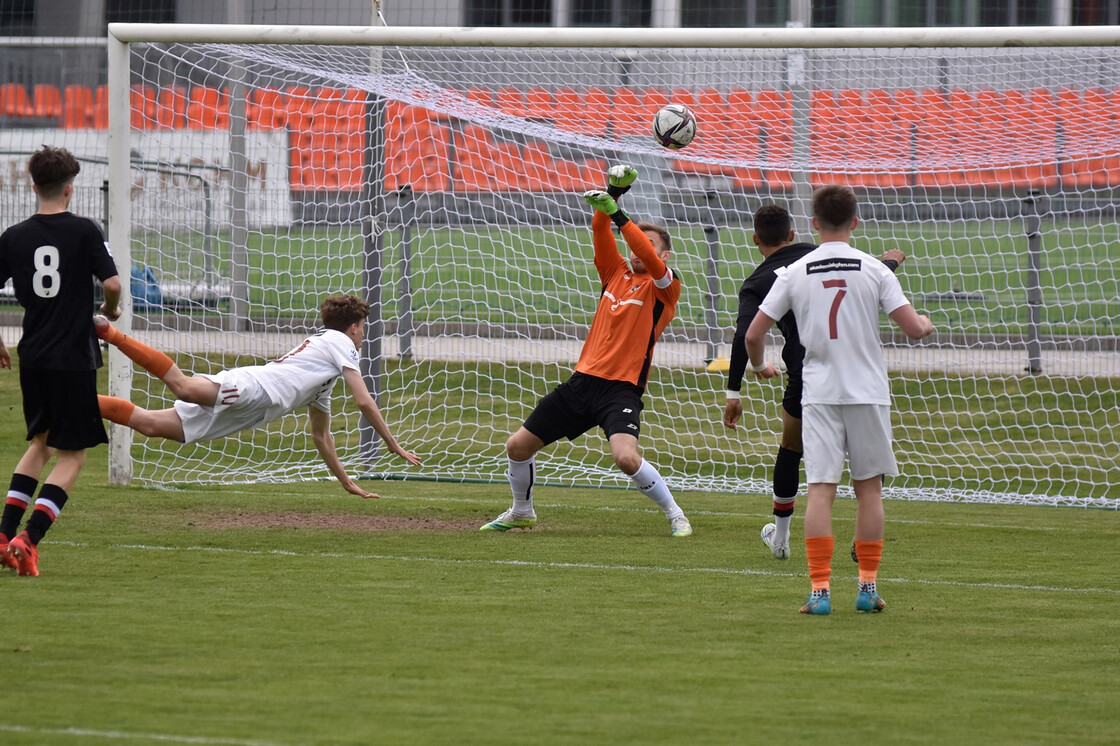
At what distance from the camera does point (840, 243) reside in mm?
6441

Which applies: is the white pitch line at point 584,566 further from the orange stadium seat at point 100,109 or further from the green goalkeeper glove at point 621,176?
the orange stadium seat at point 100,109

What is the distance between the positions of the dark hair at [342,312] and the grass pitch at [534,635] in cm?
133

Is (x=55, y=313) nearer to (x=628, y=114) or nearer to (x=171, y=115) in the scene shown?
(x=171, y=115)

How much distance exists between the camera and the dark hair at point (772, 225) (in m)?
8.03

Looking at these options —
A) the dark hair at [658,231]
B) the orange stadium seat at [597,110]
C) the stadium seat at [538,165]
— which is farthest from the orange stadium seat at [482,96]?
the dark hair at [658,231]

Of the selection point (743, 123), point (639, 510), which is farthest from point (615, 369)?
point (743, 123)

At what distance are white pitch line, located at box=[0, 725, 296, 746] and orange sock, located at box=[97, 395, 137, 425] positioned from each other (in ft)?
13.5

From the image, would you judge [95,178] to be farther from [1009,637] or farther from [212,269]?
[1009,637]

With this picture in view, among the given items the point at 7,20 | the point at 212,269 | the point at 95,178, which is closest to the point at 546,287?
the point at 212,269

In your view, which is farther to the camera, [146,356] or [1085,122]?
[1085,122]

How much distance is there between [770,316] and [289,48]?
20.9ft

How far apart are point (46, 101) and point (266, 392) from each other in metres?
21.9

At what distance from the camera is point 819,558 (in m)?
6.38

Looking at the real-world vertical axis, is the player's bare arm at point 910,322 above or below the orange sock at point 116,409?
above
